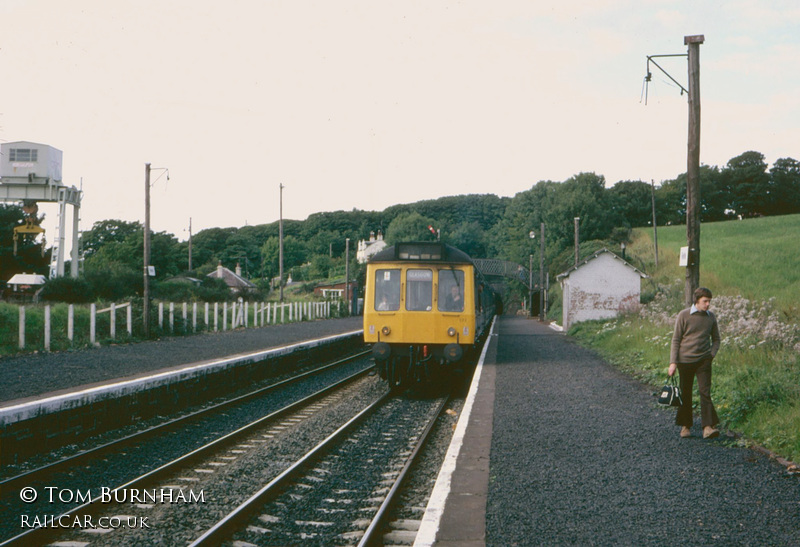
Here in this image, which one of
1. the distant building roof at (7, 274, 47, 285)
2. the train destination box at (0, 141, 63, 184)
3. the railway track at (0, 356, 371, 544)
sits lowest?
the railway track at (0, 356, 371, 544)

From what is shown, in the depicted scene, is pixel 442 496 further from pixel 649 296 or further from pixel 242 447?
pixel 649 296

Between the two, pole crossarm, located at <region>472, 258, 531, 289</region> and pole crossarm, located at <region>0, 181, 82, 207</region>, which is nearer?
pole crossarm, located at <region>0, 181, 82, 207</region>

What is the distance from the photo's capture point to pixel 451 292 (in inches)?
498

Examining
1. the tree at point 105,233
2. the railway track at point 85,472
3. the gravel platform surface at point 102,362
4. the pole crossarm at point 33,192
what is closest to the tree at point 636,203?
the tree at point 105,233

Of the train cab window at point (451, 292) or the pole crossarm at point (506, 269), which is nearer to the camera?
the train cab window at point (451, 292)

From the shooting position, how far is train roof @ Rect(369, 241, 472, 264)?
41.6 feet

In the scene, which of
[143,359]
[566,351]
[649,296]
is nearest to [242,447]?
[143,359]

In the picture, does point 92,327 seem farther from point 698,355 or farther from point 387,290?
point 698,355

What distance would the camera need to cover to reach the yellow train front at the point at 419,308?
41.0 ft

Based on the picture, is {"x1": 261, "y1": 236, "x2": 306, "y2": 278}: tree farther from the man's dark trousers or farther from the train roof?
the man's dark trousers

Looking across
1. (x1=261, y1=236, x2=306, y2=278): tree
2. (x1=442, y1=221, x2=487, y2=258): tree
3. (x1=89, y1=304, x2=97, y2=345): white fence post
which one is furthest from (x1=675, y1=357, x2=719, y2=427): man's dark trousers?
(x1=261, y1=236, x2=306, y2=278): tree

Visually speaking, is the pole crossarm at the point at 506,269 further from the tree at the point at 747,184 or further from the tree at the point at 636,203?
the tree at the point at 747,184

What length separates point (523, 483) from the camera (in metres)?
5.51

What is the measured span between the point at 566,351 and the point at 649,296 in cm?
1592
